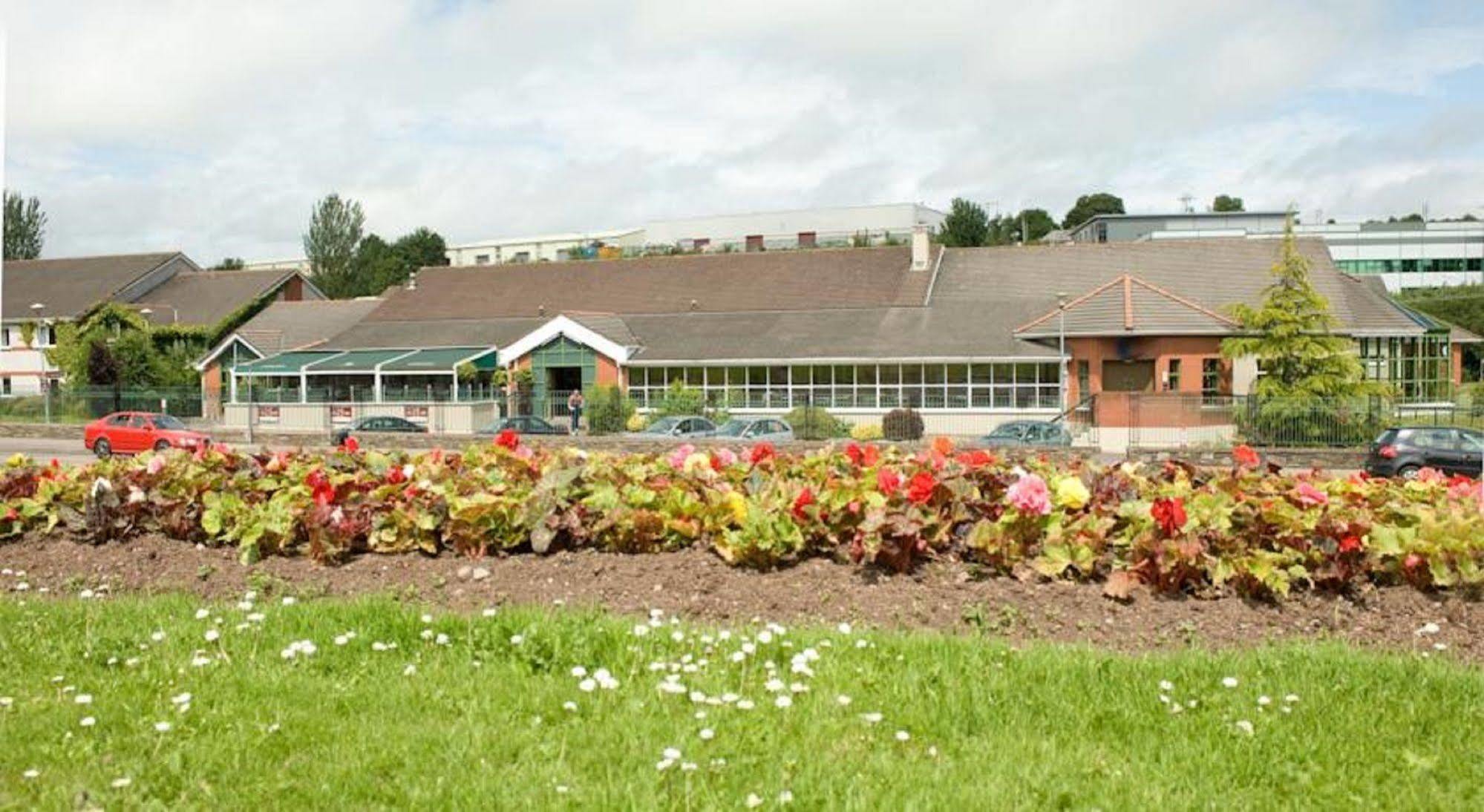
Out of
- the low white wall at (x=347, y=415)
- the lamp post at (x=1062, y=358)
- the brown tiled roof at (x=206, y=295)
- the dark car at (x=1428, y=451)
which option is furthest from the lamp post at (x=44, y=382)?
the dark car at (x=1428, y=451)

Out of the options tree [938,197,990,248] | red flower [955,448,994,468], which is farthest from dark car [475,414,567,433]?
tree [938,197,990,248]

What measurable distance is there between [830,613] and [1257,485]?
3.14 metres

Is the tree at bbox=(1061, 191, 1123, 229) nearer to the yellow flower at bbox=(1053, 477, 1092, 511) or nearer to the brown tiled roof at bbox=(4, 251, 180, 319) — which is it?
the brown tiled roof at bbox=(4, 251, 180, 319)

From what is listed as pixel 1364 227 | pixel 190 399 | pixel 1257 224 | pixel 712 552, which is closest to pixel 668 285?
pixel 190 399

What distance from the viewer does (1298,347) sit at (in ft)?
121

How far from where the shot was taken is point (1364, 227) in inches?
4279

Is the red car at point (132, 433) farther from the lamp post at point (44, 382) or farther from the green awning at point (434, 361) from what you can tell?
the green awning at point (434, 361)

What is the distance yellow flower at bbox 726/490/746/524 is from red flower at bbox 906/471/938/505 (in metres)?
1.02

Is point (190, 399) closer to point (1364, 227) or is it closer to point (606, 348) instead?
point (606, 348)

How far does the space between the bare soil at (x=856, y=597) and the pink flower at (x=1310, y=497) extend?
2.01ft

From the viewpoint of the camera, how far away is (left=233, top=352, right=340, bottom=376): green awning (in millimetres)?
52688

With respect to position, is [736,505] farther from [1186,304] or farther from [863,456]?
[1186,304]

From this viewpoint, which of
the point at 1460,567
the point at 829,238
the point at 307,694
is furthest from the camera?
the point at 829,238

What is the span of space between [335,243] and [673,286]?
218 feet
